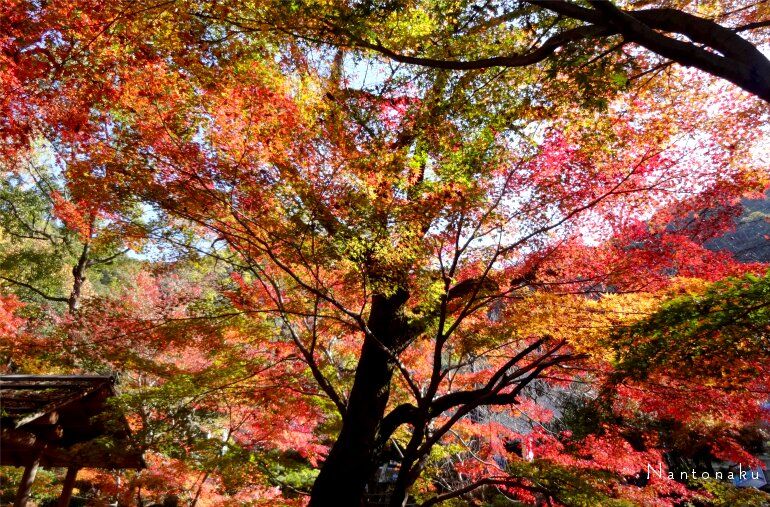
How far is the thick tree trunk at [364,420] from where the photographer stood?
20.2 ft

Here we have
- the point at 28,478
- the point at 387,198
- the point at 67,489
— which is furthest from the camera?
the point at 67,489

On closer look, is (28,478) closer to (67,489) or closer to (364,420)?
(67,489)

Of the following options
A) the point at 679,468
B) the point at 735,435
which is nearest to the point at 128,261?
the point at 679,468

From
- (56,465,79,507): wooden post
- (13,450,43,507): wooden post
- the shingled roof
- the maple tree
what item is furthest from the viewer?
(56,465,79,507): wooden post

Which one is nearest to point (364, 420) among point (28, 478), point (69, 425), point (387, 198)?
point (387, 198)

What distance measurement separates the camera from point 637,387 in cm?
750

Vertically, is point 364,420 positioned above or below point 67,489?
above

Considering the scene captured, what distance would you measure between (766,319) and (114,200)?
8.14 m

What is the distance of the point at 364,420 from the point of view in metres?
6.59

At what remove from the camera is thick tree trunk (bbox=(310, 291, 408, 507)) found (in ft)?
20.2

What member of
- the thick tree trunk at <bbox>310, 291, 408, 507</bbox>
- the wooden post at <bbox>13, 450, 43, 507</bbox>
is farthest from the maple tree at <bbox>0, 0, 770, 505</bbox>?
the wooden post at <bbox>13, 450, 43, 507</bbox>

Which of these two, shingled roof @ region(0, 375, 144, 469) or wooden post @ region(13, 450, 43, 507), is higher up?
shingled roof @ region(0, 375, 144, 469)

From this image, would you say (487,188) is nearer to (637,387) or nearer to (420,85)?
(420,85)

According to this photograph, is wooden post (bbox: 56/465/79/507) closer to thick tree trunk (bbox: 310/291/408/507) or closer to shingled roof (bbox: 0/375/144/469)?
shingled roof (bbox: 0/375/144/469)
